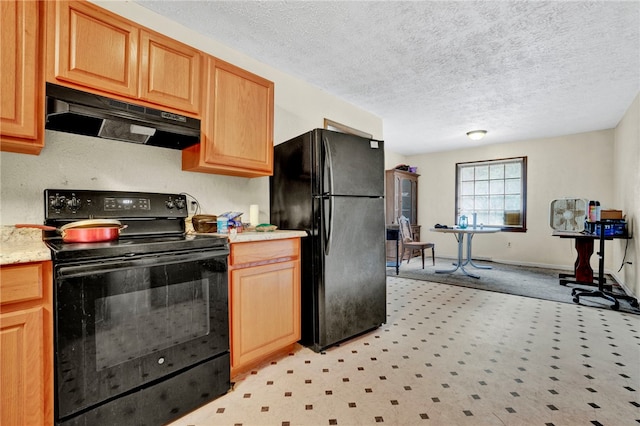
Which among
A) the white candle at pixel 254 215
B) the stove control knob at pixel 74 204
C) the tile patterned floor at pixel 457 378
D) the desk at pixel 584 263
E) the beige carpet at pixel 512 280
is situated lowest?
the tile patterned floor at pixel 457 378

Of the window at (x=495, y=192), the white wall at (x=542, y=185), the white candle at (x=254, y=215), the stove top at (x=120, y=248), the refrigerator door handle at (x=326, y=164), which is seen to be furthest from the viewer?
the window at (x=495, y=192)

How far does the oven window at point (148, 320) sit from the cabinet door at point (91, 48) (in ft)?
3.37

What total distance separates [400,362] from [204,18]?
2.89 meters

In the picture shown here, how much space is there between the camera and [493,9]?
2.06 meters

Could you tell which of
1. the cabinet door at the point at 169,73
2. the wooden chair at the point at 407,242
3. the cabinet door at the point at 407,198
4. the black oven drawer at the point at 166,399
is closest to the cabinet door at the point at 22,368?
the black oven drawer at the point at 166,399

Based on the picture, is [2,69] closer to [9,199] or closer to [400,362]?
[9,199]

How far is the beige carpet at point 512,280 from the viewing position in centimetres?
364

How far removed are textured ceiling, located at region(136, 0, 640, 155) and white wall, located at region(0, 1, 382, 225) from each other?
11 centimetres

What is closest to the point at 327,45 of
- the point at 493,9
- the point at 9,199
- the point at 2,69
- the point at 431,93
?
the point at 493,9

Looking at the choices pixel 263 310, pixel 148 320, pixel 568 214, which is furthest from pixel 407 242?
pixel 148 320

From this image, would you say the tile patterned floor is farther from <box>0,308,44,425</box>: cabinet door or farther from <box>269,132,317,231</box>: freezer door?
<box>269,132,317,231</box>: freezer door

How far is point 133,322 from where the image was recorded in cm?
140

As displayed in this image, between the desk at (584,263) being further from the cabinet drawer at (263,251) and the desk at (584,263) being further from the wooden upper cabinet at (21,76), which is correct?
the wooden upper cabinet at (21,76)

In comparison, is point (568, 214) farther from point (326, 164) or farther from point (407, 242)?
point (326, 164)
